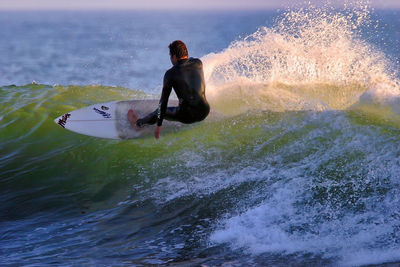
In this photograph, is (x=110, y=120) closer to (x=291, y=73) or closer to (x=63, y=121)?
(x=63, y=121)

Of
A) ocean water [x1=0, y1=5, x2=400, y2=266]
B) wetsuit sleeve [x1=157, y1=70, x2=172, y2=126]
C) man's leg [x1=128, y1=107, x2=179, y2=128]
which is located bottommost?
ocean water [x1=0, y1=5, x2=400, y2=266]

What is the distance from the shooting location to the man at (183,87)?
5.89 metres

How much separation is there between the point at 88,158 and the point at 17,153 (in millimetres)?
1416

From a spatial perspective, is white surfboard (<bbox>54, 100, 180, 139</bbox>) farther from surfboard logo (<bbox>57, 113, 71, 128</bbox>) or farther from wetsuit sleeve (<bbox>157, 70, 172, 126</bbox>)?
wetsuit sleeve (<bbox>157, 70, 172, 126</bbox>)

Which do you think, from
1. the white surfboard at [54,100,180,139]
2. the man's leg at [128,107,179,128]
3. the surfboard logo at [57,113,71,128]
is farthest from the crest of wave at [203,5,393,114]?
the surfboard logo at [57,113,71,128]

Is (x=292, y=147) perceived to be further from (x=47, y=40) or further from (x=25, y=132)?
(x=47, y=40)

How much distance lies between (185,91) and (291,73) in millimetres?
2893

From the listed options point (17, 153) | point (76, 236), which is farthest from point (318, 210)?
point (17, 153)

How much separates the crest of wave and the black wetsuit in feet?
4.90

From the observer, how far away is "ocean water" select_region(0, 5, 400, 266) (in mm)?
4398

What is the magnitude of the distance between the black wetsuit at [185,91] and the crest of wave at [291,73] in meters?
1.49

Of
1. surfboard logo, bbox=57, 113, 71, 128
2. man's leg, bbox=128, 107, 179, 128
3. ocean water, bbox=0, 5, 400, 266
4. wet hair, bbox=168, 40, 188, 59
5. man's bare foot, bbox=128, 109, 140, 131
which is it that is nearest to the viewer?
ocean water, bbox=0, 5, 400, 266

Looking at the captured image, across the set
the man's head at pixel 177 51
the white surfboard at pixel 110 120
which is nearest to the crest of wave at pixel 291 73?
the white surfboard at pixel 110 120

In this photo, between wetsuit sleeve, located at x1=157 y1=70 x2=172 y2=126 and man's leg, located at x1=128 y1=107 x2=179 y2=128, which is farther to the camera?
man's leg, located at x1=128 y1=107 x2=179 y2=128
